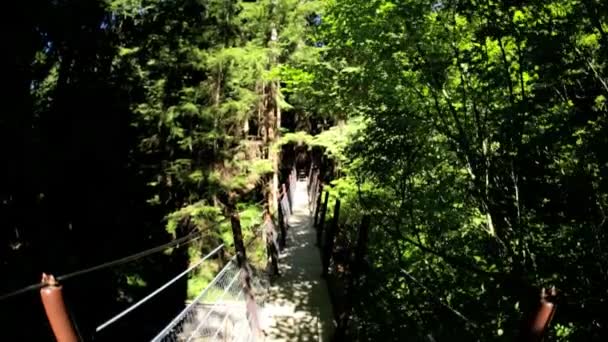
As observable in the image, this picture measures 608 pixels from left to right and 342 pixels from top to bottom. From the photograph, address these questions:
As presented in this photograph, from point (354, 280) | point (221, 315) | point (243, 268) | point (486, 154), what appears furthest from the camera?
point (243, 268)

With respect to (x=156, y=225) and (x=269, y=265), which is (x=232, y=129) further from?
(x=269, y=265)

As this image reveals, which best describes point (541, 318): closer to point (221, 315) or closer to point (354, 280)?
point (354, 280)

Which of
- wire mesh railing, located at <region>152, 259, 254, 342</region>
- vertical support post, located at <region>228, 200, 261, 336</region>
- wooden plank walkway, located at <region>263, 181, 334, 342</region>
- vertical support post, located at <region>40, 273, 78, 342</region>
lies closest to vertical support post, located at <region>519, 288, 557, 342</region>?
vertical support post, located at <region>40, 273, 78, 342</region>

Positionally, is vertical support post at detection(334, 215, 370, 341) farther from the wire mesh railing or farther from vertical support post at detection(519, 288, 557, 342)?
vertical support post at detection(519, 288, 557, 342)

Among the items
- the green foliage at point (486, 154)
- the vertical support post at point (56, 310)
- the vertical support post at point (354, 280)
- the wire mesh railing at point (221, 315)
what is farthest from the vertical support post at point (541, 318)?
the vertical support post at point (354, 280)

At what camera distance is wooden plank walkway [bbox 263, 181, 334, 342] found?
507 cm

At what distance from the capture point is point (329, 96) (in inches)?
243

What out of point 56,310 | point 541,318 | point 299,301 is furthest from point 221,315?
point 541,318

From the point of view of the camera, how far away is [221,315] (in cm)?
387

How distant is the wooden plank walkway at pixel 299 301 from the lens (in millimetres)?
5066

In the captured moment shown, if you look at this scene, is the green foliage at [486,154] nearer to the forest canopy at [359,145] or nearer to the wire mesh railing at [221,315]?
the forest canopy at [359,145]

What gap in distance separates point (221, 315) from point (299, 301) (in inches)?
96.2

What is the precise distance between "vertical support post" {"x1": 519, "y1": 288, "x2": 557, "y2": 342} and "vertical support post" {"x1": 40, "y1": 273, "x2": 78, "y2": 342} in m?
1.41

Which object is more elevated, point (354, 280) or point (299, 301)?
point (354, 280)
